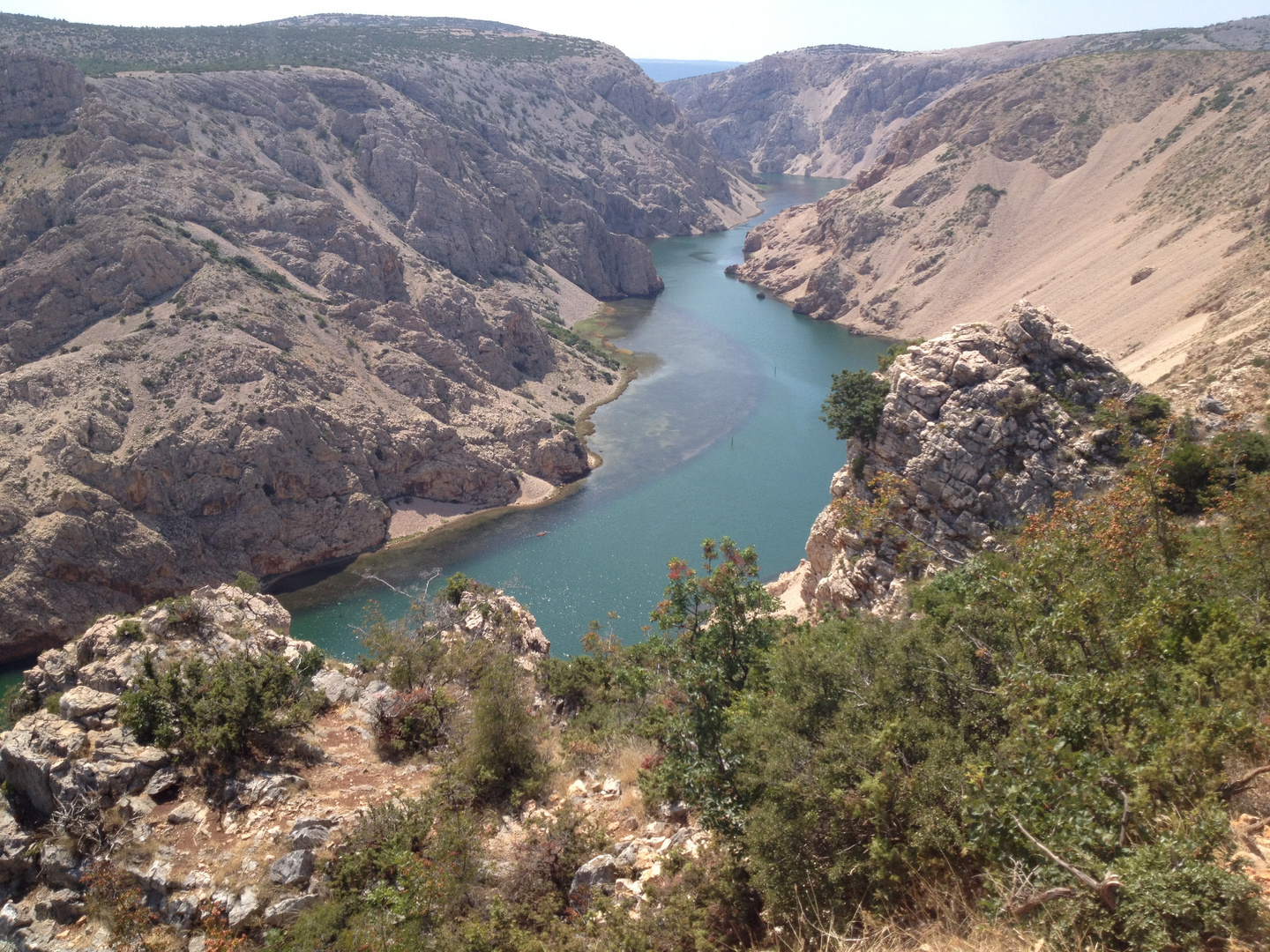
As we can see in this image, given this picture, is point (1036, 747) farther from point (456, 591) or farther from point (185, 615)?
point (456, 591)

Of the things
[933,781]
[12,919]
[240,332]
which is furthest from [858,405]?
[240,332]

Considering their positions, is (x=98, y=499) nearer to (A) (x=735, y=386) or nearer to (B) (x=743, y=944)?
(B) (x=743, y=944)

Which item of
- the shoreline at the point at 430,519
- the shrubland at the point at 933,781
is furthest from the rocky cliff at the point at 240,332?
the shrubland at the point at 933,781

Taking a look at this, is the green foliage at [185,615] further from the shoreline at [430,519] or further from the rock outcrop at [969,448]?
the shoreline at [430,519]

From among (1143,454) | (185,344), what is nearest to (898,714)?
(1143,454)

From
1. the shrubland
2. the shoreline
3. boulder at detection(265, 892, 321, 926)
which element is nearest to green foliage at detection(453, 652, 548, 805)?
the shrubland

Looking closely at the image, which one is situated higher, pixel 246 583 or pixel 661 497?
pixel 246 583
